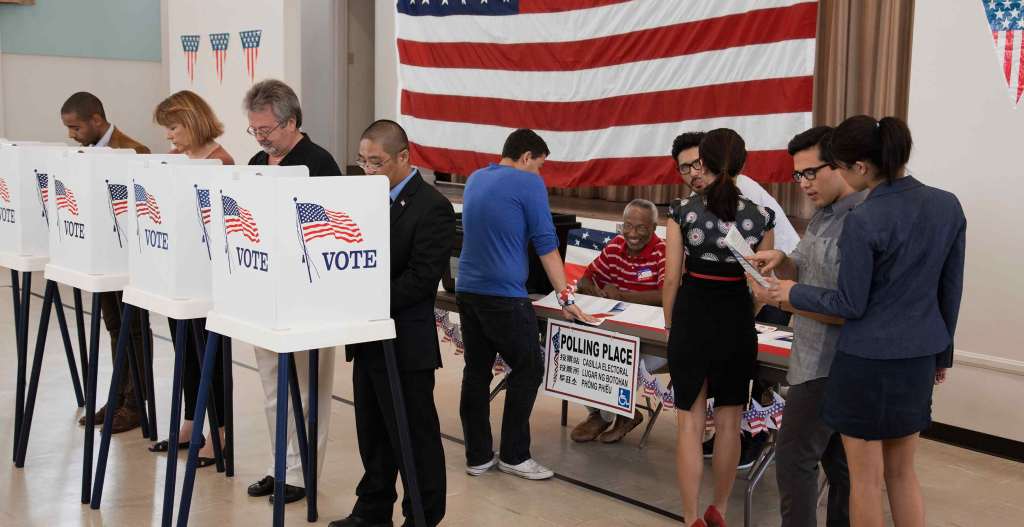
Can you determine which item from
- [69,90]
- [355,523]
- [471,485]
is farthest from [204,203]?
[69,90]

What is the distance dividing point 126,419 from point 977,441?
12.9 feet

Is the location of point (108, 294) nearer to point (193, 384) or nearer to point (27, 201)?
point (27, 201)

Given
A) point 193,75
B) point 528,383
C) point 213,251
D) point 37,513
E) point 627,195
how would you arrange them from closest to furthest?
1. point 213,251
2. point 37,513
3. point 528,383
4. point 627,195
5. point 193,75

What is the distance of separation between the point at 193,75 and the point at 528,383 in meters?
7.49

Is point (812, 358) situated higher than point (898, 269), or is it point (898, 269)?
point (898, 269)

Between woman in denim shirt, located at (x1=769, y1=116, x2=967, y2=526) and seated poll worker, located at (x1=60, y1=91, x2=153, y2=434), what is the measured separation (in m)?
3.21

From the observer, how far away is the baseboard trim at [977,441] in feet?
15.1

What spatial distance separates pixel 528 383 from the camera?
13.7ft

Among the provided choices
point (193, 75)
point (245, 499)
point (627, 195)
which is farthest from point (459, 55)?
point (245, 499)

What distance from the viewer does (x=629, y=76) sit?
6.64 metres

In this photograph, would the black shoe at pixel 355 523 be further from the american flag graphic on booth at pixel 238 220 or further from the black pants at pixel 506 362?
the american flag graphic on booth at pixel 238 220

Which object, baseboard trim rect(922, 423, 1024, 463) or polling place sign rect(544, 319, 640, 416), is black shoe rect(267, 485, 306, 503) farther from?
baseboard trim rect(922, 423, 1024, 463)

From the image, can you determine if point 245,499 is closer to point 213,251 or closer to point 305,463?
point 305,463

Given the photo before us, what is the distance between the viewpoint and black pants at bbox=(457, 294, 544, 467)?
4098 millimetres
